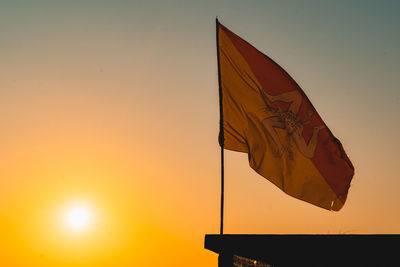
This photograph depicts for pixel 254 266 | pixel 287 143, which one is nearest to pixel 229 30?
pixel 287 143

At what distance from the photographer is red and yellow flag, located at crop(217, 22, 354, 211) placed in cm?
633

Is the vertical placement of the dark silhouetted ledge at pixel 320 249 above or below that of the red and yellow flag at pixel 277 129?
below

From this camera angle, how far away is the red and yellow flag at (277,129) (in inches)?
249

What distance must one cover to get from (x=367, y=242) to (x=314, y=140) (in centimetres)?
312

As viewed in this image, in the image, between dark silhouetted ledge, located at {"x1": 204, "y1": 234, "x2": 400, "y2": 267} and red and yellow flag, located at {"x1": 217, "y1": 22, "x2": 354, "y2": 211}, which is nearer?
dark silhouetted ledge, located at {"x1": 204, "y1": 234, "x2": 400, "y2": 267}

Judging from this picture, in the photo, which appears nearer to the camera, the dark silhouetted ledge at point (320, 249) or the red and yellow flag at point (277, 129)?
the dark silhouetted ledge at point (320, 249)

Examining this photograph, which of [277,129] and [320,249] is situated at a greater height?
[277,129]

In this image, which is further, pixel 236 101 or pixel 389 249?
pixel 236 101

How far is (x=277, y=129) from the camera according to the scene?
675 centimetres

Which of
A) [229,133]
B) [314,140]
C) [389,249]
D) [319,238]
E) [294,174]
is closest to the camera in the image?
[389,249]

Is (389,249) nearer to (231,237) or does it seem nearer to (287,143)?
(231,237)

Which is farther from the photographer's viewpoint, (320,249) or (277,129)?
(277,129)

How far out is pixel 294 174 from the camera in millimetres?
6621

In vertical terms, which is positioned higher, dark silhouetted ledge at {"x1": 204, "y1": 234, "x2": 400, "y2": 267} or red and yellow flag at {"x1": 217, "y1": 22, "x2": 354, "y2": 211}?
red and yellow flag at {"x1": 217, "y1": 22, "x2": 354, "y2": 211}
